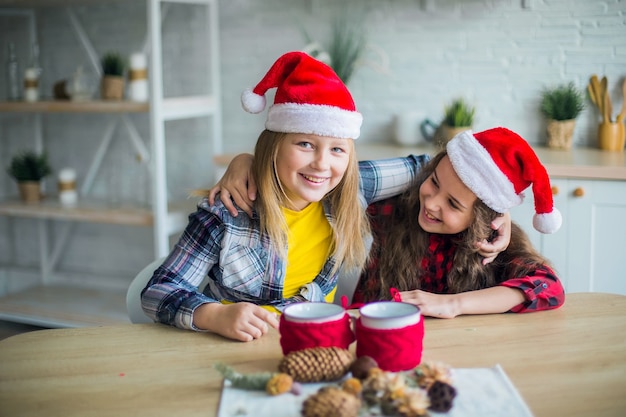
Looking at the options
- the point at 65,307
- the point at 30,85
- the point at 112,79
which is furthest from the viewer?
the point at 65,307

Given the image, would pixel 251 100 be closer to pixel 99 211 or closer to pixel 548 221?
pixel 548 221

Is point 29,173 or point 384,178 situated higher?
point 384,178

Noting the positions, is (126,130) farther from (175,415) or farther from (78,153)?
(175,415)

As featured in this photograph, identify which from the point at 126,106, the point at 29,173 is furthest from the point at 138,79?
the point at 29,173

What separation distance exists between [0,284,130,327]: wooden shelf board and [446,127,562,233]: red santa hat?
228 cm

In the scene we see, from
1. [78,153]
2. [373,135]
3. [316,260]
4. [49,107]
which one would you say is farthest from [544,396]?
[78,153]

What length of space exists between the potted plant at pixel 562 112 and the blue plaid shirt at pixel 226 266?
4.70ft

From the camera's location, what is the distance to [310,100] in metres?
1.60

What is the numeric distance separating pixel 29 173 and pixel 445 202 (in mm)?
2571

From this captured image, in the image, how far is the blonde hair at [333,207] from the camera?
170cm

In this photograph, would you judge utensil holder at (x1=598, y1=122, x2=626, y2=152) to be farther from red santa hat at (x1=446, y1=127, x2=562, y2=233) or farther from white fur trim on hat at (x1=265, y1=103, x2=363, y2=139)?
white fur trim on hat at (x1=265, y1=103, x2=363, y2=139)

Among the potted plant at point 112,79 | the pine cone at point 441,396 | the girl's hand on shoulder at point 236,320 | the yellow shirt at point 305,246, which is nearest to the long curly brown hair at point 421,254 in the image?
the yellow shirt at point 305,246

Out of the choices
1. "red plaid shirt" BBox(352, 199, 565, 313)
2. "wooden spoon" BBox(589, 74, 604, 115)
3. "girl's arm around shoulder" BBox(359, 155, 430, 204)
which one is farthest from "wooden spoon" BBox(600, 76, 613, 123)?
"red plaid shirt" BBox(352, 199, 565, 313)

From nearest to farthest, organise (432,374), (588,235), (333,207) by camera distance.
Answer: (432,374), (333,207), (588,235)
